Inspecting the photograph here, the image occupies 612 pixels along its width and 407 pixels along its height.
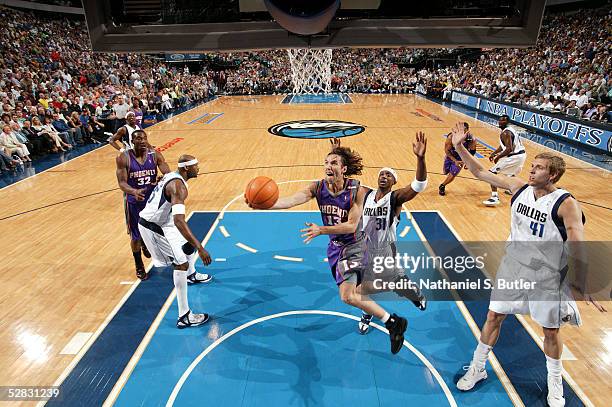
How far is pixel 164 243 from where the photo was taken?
4.39m

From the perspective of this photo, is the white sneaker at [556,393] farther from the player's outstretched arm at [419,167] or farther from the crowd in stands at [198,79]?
the crowd in stands at [198,79]

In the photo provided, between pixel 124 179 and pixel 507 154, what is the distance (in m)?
6.63

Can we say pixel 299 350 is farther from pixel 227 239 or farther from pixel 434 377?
pixel 227 239

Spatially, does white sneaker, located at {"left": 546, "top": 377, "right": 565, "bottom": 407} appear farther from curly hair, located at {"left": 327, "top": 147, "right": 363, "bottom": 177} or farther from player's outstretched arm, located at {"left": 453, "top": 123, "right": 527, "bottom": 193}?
curly hair, located at {"left": 327, "top": 147, "right": 363, "bottom": 177}

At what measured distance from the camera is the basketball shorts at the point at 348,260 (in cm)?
380

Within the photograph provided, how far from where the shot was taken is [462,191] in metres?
8.72

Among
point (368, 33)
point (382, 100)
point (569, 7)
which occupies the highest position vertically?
point (569, 7)

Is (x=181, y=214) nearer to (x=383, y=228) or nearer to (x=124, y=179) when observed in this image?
(x=124, y=179)

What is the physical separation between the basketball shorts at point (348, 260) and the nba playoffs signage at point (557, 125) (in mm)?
11188

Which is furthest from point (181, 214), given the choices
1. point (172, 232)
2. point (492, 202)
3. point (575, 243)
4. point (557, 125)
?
point (557, 125)

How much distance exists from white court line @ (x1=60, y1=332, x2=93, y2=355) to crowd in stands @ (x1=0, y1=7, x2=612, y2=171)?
295 inches

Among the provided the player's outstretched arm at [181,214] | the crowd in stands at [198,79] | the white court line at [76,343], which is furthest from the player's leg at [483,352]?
the crowd in stands at [198,79]

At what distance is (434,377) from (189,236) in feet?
8.61

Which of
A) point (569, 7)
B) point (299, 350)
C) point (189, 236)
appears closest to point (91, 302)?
point (189, 236)
